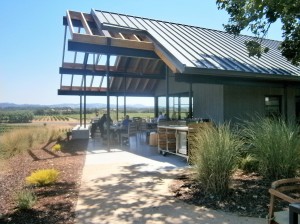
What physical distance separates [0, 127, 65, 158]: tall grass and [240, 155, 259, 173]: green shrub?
22.2 ft

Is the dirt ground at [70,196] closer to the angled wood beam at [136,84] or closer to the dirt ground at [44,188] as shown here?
the dirt ground at [44,188]

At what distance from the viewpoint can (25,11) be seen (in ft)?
35.4

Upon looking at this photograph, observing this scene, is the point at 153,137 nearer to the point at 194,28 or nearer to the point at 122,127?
the point at 122,127

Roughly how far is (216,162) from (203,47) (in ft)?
25.3

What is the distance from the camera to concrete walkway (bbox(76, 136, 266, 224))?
4094mm

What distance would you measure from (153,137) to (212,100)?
9.53ft

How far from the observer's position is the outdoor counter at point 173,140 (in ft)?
28.7

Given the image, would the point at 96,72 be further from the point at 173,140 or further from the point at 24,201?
the point at 24,201

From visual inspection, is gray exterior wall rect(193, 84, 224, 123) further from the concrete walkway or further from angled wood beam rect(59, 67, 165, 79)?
the concrete walkway

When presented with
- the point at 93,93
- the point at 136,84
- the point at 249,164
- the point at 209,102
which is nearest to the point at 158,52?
the point at 209,102

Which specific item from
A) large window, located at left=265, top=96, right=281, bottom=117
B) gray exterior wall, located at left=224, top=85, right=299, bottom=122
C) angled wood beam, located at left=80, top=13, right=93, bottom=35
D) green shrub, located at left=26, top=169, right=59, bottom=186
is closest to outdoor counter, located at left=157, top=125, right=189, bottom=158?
gray exterior wall, located at left=224, top=85, right=299, bottom=122

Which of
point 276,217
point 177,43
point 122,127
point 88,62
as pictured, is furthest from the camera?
point 88,62

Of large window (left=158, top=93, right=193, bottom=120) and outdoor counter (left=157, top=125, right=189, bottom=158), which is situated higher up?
large window (left=158, top=93, right=193, bottom=120)

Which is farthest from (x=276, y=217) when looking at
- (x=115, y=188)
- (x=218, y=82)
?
(x=218, y=82)
